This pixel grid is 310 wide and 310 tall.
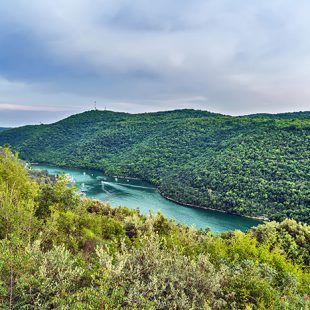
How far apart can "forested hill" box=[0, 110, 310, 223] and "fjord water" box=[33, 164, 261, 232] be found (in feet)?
8.39

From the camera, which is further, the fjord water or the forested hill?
the forested hill

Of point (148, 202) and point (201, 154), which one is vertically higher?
point (201, 154)

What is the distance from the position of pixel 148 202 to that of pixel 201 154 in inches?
1207

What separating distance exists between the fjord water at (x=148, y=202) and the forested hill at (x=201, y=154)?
8.39 feet

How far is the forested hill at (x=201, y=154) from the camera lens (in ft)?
156

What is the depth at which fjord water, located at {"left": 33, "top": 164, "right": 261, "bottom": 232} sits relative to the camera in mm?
40812

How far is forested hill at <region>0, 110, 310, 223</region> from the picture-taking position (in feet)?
156

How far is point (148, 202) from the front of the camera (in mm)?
50906

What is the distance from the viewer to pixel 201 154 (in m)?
76.6

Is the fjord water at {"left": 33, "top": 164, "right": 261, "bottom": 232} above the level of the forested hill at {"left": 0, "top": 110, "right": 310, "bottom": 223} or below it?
below

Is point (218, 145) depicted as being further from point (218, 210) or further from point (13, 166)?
point (13, 166)

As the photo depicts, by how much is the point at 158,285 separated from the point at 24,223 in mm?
4492

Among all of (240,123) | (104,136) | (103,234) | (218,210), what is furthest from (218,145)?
(103,234)

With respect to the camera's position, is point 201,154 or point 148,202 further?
point 201,154
